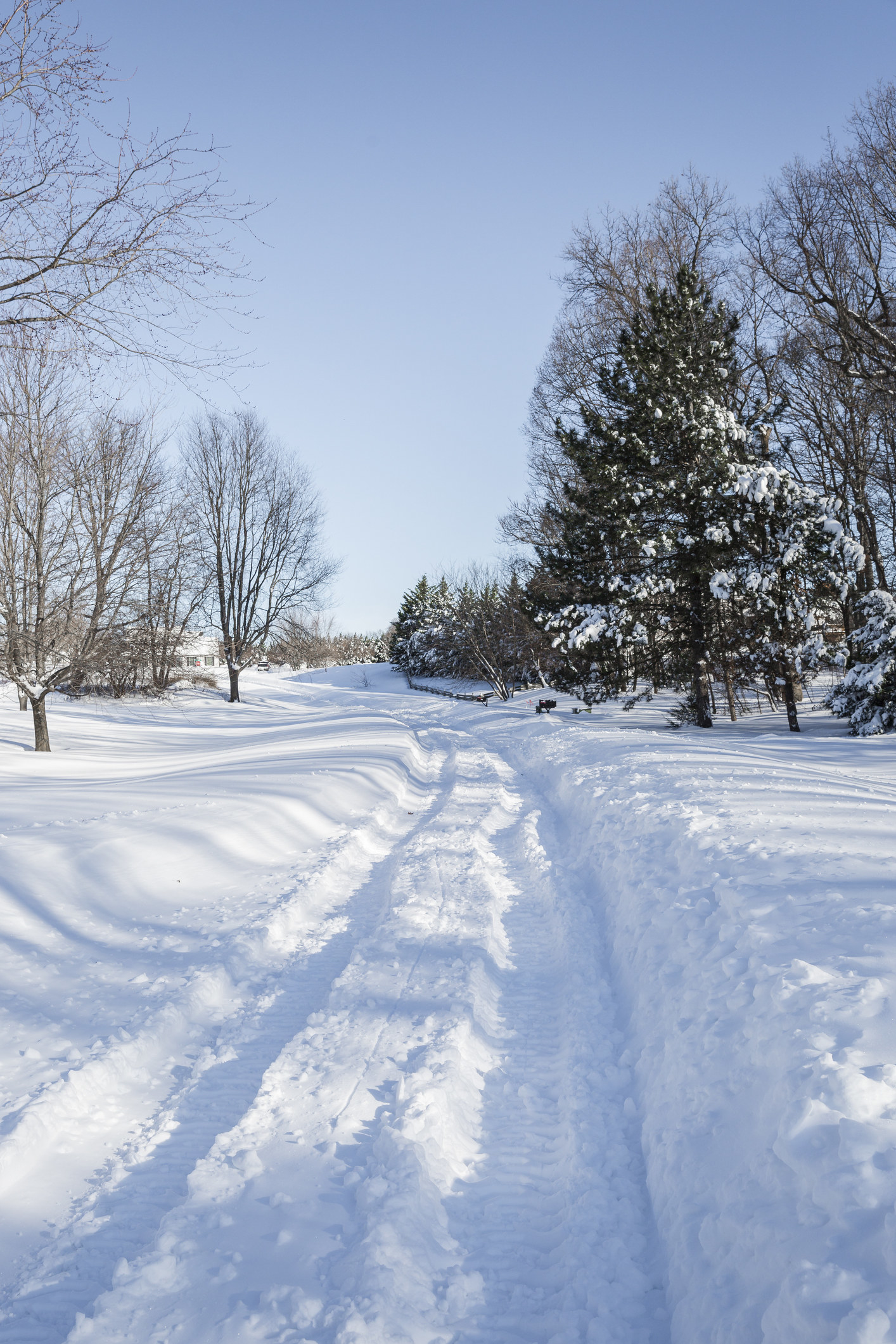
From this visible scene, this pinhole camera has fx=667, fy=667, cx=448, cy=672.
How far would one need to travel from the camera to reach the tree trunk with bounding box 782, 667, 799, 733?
1448 cm

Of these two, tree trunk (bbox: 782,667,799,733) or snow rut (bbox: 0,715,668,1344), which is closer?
snow rut (bbox: 0,715,668,1344)

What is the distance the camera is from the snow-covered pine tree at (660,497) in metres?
15.3


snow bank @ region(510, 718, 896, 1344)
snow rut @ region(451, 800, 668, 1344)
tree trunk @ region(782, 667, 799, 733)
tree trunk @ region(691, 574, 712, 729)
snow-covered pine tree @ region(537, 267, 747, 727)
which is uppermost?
snow-covered pine tree @ region(537, 267, 747, 727)

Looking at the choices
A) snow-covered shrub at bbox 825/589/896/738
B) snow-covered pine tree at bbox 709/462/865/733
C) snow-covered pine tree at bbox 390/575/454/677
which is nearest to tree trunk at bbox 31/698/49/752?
snow-covered pine tree at bbox 709/462/865/733

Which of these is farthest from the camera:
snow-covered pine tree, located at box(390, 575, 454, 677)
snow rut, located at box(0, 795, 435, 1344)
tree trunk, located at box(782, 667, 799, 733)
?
snow-covered pine tree, located at box(390, 575, 454, 677)

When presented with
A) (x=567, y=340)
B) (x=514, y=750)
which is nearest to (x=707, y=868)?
(x=514, y=750)

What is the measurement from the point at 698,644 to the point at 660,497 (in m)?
3.58

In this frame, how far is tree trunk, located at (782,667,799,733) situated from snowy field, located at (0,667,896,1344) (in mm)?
8503

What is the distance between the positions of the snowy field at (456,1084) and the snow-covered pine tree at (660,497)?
31.7ft

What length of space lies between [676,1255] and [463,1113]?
1029 mm

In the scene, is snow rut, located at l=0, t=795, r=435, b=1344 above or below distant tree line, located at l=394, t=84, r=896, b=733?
below

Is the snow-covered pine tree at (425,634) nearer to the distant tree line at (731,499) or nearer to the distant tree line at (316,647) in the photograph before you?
the distant tree line at (316,647)

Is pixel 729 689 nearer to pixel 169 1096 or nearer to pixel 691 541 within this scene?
pixel 691 541

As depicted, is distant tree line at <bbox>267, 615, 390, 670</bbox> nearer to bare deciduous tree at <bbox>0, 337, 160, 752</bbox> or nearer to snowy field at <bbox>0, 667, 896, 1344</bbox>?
bare deciduous tree at <bbox>0, 337, 160, 752</bbox>
